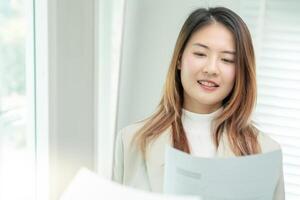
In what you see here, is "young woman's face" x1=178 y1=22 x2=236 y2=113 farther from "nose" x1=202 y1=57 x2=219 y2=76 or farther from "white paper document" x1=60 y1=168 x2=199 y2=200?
"white paper document" x1=60 y1=168 x2=199 y2=200

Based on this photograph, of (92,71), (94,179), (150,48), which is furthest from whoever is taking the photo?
(92,71)

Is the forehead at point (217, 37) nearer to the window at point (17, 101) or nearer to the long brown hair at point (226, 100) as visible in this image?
the long brown hair at point (226, 100)

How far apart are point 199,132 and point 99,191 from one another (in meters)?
0.23

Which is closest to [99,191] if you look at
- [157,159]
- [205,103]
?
[157,159]

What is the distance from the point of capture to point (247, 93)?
2.77 feet

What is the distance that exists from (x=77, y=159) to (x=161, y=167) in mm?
264

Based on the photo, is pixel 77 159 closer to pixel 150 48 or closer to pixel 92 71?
pixel 92 71

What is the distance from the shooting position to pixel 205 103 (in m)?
0.86

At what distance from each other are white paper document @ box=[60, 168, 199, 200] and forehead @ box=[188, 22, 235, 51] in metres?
0.28

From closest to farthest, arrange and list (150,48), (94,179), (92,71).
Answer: (94,179)
(150,48)
(92,71)

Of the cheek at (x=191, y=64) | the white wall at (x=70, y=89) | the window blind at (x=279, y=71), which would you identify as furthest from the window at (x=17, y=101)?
the window blind at (x=279, y=71)

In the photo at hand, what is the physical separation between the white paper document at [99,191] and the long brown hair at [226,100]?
150 mm

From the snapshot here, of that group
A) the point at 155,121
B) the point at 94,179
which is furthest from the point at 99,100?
the point at 94,179

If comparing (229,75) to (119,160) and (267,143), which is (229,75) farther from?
(119,160)
